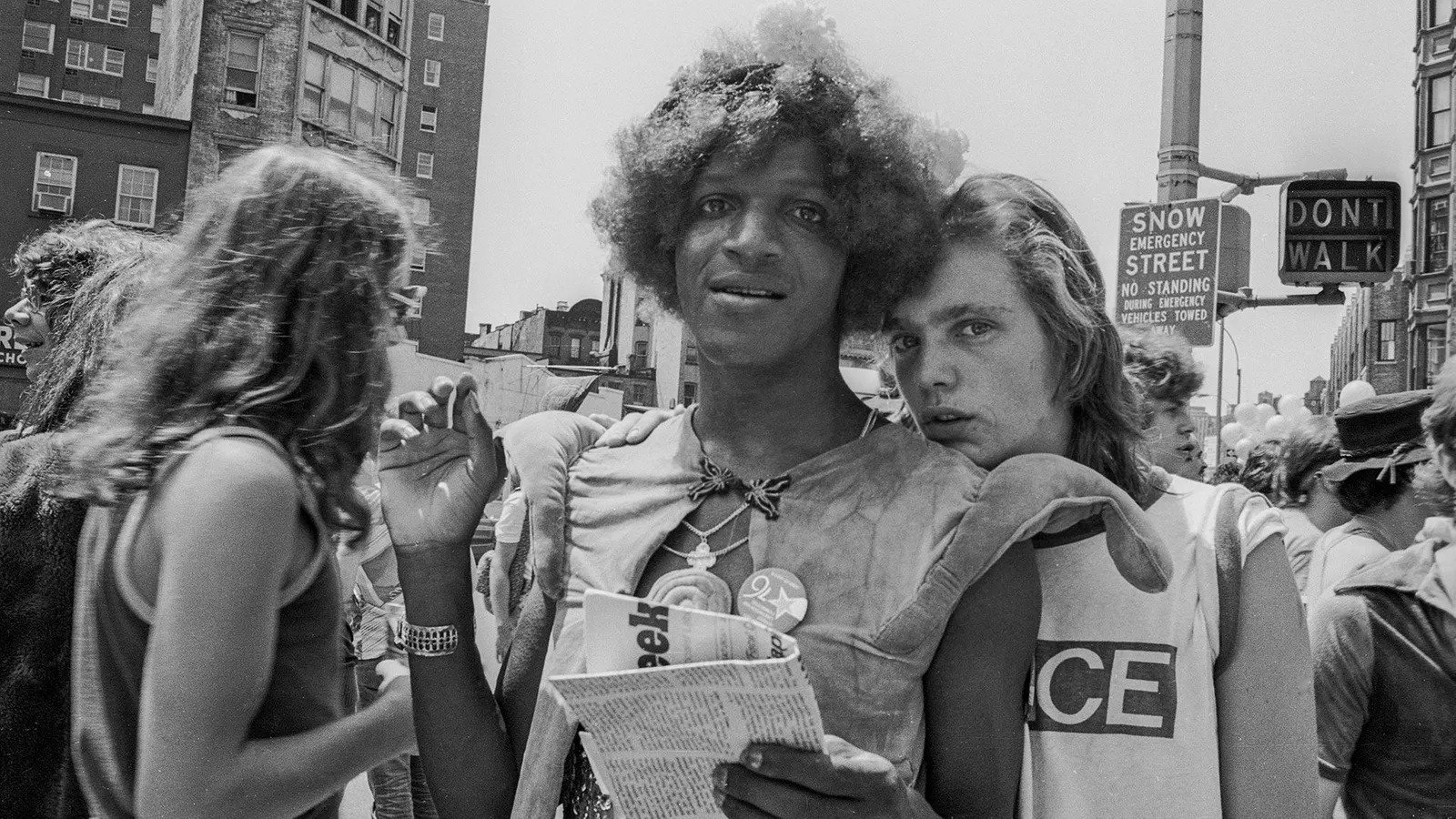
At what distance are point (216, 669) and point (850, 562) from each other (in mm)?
925

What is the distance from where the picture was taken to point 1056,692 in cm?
186

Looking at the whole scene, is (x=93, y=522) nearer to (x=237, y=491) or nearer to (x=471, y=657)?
(x=237, y=491)

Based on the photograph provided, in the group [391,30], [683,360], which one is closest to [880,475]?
[391,30]

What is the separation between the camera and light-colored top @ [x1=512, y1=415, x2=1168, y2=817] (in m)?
1.64

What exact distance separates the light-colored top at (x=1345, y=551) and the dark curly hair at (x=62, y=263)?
3.58 m

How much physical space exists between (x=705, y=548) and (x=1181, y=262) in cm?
771

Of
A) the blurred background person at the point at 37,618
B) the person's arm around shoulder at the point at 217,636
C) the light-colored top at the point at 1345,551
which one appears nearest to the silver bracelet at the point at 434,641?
the person's arm around shoulder at the point at 217,636

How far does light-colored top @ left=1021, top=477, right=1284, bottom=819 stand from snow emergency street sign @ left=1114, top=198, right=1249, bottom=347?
687 cm

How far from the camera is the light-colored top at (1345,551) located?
3.65 metres

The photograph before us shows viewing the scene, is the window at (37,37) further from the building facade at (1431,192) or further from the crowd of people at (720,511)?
the crowd of people at (720,511)

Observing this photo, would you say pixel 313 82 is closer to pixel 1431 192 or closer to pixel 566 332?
pixel 1431 192

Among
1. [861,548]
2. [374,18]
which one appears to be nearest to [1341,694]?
[861,548]

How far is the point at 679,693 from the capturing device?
1340mm

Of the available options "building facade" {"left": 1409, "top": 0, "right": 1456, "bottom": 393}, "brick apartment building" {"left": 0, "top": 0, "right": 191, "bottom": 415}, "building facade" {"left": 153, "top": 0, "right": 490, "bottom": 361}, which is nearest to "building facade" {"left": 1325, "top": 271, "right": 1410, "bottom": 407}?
"building facade" {"left": 1409, "top": 0, "right": 1456, "bottom": 393}
